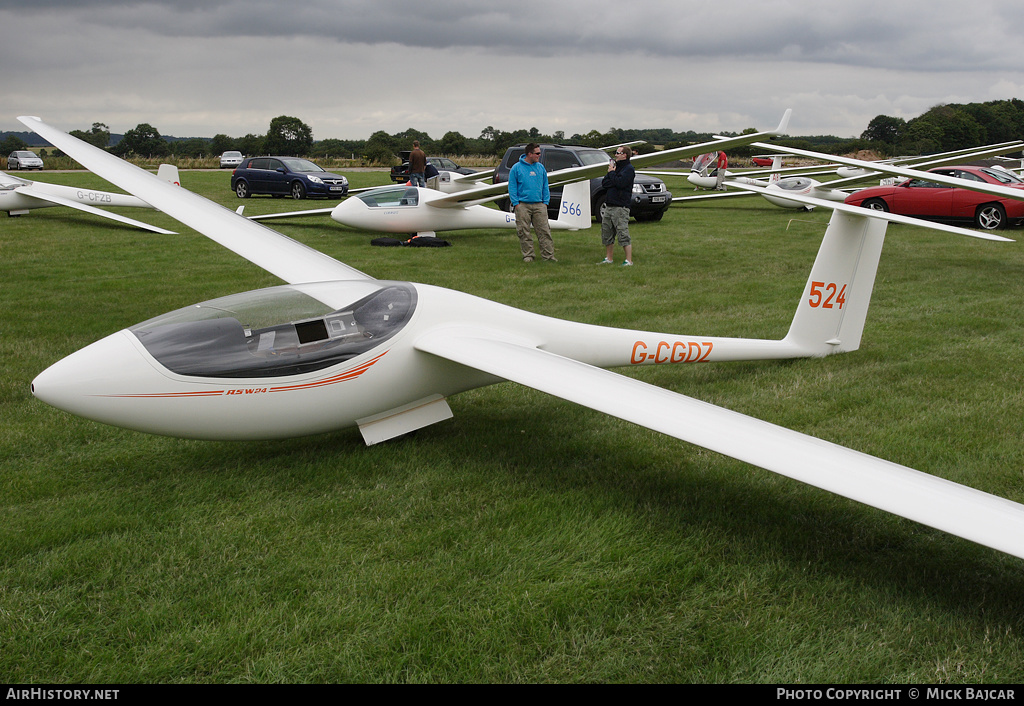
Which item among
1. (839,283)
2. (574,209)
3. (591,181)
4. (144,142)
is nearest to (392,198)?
(574,209)

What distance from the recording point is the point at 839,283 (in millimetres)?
6387

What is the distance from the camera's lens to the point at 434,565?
3.62 m

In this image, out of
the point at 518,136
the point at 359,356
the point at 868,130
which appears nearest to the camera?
the point at 359,356

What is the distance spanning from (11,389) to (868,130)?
246 feet

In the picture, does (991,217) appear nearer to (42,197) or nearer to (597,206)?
(597,206)

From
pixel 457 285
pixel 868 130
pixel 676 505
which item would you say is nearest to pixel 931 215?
pixel 457 285

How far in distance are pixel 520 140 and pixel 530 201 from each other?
51574 mm

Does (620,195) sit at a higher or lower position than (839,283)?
higher

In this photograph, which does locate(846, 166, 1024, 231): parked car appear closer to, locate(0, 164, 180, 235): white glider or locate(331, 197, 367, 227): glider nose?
locate(331, 197, 367, 227): glider nose

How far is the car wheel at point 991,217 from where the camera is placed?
1750 cm

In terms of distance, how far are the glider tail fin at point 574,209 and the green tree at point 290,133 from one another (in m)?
59.4

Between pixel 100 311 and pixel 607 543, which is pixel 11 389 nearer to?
pixel 100 311

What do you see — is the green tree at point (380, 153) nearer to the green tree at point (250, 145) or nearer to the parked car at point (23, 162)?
the green tree at point (250, 145)
